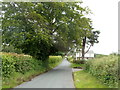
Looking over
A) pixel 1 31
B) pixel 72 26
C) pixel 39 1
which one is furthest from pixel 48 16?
pixel 1 31

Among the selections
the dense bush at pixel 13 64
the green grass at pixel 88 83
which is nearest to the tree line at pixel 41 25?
the dense bush at pixel 13 64

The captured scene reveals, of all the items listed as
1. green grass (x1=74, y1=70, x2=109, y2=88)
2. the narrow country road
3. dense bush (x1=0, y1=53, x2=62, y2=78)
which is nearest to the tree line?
dense bush (x1=0, y1=53, x2=62, y2=78)

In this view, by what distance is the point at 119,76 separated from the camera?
7164 mm

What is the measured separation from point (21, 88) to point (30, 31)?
6.95 metres

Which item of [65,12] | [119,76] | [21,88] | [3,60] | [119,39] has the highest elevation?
[65,12]

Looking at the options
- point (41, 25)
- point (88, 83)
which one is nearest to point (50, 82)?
point (88, 83)

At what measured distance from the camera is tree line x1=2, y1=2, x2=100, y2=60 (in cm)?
1327

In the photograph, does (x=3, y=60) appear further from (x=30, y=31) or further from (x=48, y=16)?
(x=48, y=16)

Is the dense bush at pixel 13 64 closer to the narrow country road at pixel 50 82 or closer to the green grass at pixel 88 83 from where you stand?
the narrow country road at pixel 50 82

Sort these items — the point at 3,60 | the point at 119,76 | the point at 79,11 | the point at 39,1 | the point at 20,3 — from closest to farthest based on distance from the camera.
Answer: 1. the point at 119,76
2. the point at 3,60
3. the point at 20,3
4. the point at 39,1
5. the point at 79,11

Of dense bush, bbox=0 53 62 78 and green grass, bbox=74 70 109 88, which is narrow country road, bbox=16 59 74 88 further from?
dense bush, bbox=0 53 62 78

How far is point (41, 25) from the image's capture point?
13.8 m

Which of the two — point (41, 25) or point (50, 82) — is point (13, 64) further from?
point (41, 25)

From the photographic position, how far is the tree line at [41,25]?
1327 cm
